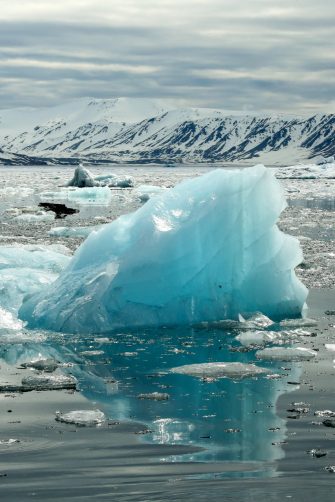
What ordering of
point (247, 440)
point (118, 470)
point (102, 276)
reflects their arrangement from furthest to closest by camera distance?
1. point (102, 276)
2. point (247, 440)
3. point (118, 470)

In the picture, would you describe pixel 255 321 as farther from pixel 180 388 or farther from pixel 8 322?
pixel 180 388

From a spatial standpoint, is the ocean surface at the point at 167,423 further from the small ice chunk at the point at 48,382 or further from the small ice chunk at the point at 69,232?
the small ice chunk at the point at 69,232

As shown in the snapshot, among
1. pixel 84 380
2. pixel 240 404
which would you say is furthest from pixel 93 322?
pixel 240 404

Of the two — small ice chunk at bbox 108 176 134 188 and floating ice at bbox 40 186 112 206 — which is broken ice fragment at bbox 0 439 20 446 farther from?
small ice chunk at bbox 108 176 134 188

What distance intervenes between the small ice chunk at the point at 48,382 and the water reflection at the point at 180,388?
140 mm

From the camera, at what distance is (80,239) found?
2003cm

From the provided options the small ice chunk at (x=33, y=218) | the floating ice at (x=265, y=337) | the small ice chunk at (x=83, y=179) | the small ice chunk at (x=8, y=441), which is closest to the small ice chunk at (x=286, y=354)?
the floating ice at (x=265, y=337)

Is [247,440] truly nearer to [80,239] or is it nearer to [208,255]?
[208,255]

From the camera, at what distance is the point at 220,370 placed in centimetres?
828

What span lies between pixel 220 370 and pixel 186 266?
101 inches

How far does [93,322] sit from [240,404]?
11.0 feet

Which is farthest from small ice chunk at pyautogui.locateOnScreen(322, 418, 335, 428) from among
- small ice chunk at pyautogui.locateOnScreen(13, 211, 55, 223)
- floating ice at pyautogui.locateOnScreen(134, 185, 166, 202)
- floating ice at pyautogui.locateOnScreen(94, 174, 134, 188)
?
floating ice at pyautogui.locateOnScreen(94, 174, 134, 188)

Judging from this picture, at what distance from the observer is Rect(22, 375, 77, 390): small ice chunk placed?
777cm

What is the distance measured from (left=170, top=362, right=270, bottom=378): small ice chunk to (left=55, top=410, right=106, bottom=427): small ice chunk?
61.1 inches
